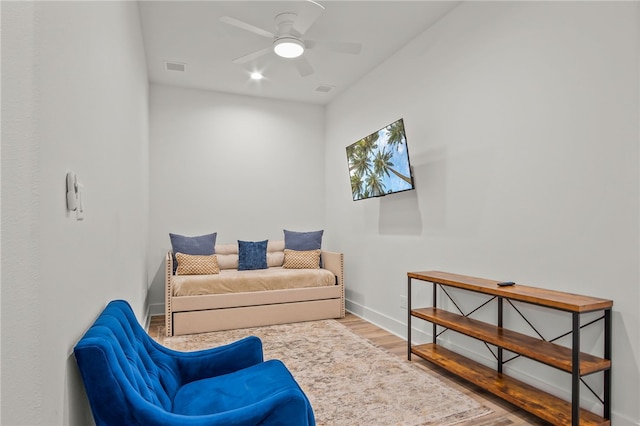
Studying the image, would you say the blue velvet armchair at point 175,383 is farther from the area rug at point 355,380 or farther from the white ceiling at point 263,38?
the white ceiling at point 263,38

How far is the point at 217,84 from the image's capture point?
16.4 feet

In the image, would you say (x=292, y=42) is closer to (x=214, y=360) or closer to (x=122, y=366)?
(x=214, y=360)

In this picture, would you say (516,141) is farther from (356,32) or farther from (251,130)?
(251,130)

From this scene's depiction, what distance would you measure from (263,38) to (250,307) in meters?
2.88

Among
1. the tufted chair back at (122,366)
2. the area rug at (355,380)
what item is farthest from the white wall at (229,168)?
the tufted chair back at (122,366)

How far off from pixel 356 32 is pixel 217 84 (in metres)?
2.20

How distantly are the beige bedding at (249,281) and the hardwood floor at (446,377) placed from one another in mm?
552

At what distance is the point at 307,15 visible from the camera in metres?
2.78

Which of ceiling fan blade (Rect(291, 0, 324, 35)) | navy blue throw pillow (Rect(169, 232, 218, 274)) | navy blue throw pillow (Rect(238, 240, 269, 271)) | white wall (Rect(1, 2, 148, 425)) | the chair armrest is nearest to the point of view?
white wall (Rect(1, 2, 148, 425))

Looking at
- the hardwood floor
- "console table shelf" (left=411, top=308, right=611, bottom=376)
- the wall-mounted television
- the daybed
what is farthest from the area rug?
the wall-mounted television

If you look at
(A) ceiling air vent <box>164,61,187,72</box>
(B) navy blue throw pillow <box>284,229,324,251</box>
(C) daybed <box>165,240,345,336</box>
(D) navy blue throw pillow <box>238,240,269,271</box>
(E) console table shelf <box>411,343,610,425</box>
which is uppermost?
(A) ceiling air vent <box>164,61,187,72</box>

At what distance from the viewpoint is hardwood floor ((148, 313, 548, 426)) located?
2.21 metres

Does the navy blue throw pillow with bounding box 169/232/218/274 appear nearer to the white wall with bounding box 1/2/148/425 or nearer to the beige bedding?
the beige bedding

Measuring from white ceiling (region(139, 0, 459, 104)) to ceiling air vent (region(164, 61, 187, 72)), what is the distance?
0.05m
